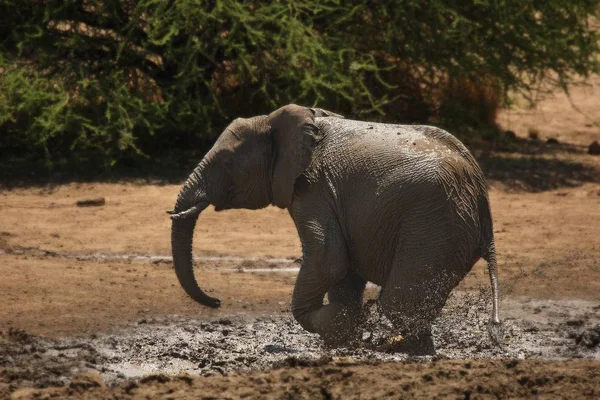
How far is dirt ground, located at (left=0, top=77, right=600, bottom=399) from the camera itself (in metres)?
7.16

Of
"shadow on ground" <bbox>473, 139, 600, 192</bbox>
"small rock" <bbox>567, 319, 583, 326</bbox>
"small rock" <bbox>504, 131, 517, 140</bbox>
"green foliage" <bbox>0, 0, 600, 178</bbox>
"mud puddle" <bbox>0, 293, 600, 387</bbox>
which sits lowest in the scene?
"mud puddle" <bbox>0, 293, 600, 387</bbox>

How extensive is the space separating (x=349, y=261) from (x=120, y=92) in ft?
24.7

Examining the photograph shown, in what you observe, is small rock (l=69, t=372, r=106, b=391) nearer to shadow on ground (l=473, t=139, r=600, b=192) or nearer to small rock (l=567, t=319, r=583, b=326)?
small rock (l=567, t=319, r=583, b=326)

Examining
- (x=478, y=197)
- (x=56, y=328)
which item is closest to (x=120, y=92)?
(x=56, y=328)

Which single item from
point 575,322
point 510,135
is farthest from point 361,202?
point 510,135

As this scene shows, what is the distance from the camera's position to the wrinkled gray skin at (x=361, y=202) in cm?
840

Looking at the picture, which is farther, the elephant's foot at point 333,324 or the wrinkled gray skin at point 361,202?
the elephant's foot at point 333,324

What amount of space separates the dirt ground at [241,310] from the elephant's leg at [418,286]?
0.29 meters

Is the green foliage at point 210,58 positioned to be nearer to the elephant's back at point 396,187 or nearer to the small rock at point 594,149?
the small rock at point 594,149

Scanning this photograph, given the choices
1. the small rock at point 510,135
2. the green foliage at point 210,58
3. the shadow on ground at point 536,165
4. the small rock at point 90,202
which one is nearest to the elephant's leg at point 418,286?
the small rock at point 90,202

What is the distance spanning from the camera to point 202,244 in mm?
12922

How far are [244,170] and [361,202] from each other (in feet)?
2.70

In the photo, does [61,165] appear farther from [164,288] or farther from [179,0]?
[164,288]

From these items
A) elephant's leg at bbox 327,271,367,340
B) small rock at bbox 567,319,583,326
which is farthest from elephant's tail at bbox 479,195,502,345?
small rock at bbox 567,319,583,326
